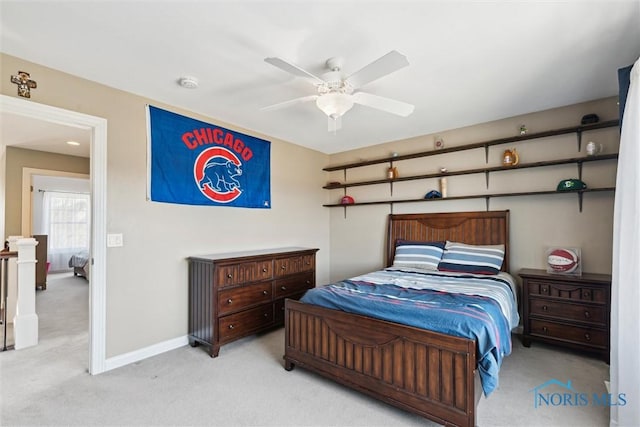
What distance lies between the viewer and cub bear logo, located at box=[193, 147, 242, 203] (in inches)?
131

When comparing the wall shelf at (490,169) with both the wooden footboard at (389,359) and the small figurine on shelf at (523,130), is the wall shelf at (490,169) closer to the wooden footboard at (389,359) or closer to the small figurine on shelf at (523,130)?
the small figurine on shelf at (523,130)

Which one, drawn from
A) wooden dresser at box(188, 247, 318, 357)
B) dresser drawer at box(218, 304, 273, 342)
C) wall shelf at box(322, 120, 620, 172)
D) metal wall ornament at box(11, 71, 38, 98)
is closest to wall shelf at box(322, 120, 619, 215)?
wall shelf at box(322, 120, 620, 172)

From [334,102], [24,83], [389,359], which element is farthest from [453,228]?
[24,83]

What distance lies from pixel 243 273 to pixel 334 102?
1986 mm

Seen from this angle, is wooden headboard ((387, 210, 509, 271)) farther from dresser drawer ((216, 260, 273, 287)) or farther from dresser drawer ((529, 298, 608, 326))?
dresser drawer ((216, 260, 273, 287))

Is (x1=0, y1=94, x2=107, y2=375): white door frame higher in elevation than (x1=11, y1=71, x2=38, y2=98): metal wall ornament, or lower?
lower

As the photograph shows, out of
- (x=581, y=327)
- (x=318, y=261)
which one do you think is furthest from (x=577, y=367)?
(x=318, y=261)

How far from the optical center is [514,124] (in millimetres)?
3559

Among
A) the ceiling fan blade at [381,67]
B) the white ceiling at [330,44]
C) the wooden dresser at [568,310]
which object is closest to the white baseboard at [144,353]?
the white ceiling at [330,44]

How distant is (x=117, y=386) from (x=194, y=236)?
1494mm

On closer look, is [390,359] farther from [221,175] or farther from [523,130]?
[523,130]

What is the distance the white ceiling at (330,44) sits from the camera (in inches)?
69.3

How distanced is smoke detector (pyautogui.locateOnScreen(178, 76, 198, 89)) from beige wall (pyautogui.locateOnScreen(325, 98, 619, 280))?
2.90 metres

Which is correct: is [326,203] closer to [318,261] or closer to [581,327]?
[318,261]
